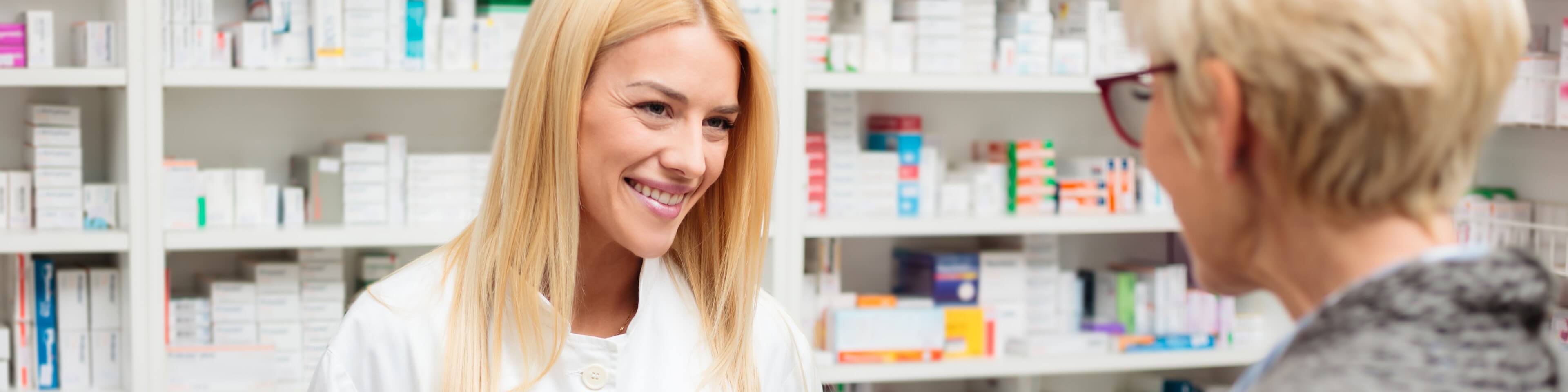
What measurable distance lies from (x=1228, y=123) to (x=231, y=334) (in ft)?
7.83

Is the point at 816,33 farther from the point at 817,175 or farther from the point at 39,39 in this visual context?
the point at 39,39

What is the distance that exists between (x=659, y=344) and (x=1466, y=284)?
0.96 m

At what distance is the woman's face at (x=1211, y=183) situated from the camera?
0.65m

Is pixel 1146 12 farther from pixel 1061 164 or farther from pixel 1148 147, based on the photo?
pixel 1061 164

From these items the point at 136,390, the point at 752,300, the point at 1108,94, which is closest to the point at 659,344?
the point at 752,300

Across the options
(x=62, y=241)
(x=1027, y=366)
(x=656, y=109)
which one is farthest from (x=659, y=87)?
(x=1027, y=366)

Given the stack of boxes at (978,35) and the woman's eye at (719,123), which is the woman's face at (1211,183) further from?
the stack of boxes at (978,35)

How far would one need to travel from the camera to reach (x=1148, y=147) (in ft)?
2.38

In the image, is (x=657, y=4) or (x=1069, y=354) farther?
(x=1069, y=354)

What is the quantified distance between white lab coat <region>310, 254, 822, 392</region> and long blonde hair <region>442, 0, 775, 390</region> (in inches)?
0.7

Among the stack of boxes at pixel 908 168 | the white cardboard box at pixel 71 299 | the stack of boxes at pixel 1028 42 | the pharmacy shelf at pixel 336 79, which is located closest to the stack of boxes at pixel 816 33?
the stack of boxes at pixel 908 168

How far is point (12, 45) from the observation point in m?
2.40

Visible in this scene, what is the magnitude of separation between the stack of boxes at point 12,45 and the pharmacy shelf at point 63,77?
0.03 metres

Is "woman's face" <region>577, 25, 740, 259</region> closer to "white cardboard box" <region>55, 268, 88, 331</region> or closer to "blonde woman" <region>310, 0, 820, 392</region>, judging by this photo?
"blonde woman" <region>310, 0, 820, 392</region>
